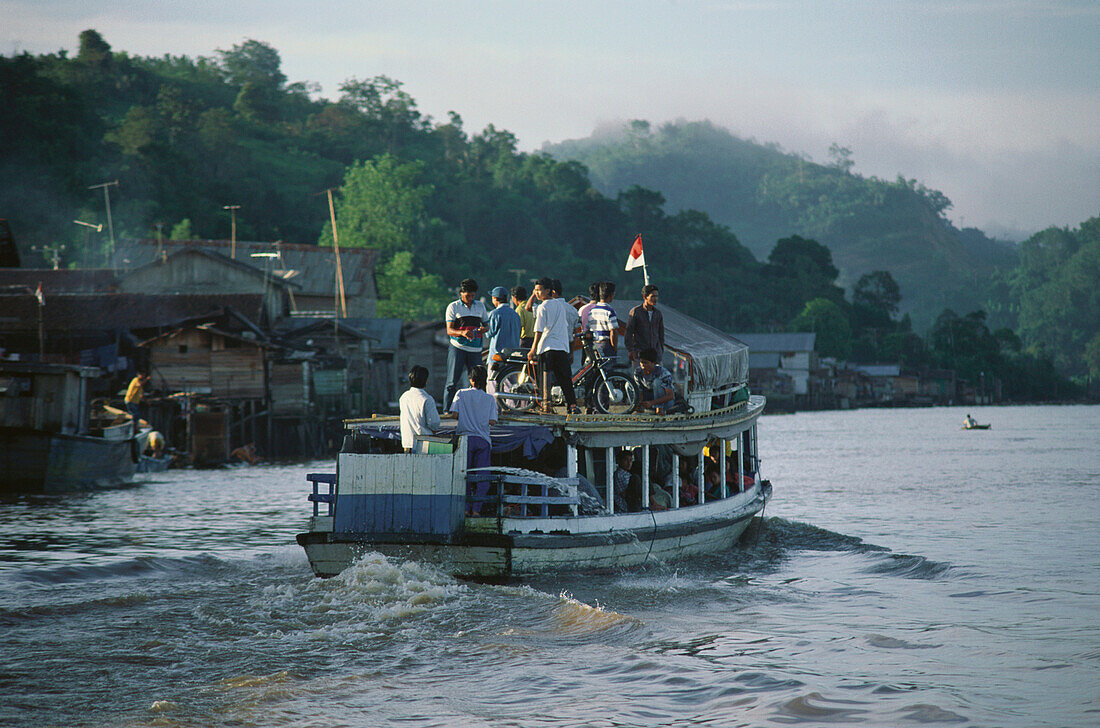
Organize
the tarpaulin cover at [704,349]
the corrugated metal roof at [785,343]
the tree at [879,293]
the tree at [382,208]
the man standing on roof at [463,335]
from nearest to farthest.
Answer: the man standing on roof at [463,335] → the tarpaulin cover at [704,349] → the tree at [382,208] → the corrugated metal roof at [785,343] → the tree at [879,293]

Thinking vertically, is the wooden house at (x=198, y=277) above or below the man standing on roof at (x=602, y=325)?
above

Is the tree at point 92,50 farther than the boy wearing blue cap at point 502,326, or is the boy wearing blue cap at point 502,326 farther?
the tree at point 92,50

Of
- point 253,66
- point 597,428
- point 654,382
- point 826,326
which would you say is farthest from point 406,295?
point 253,66

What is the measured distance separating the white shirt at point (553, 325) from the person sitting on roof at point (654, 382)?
1325 millimetres

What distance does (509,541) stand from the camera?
11.8 meters

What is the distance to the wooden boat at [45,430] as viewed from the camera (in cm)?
2527

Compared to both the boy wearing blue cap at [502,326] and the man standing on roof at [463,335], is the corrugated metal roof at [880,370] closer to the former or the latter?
the boy wearing blue cap at [502,326]

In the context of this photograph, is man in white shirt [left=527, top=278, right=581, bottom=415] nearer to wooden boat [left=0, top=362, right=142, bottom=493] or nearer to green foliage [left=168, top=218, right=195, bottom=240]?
wooden boat [left=0, top=362, right=142, bottom=493]

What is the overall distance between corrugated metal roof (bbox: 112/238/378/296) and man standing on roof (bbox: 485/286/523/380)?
44.8 metres

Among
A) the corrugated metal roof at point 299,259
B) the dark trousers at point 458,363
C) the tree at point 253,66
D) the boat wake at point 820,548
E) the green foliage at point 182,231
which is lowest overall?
the boat wake at point 820,548

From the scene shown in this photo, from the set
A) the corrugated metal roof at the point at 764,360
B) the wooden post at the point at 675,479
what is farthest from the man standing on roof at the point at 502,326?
the corrugated metal roof at the point at 764,360

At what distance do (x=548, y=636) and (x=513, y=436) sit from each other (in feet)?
9.31

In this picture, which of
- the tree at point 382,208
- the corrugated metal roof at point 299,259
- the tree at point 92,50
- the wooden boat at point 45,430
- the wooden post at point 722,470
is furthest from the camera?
the tree at point 92,50

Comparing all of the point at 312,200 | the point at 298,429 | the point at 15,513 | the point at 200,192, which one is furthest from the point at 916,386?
the point at 15,513
